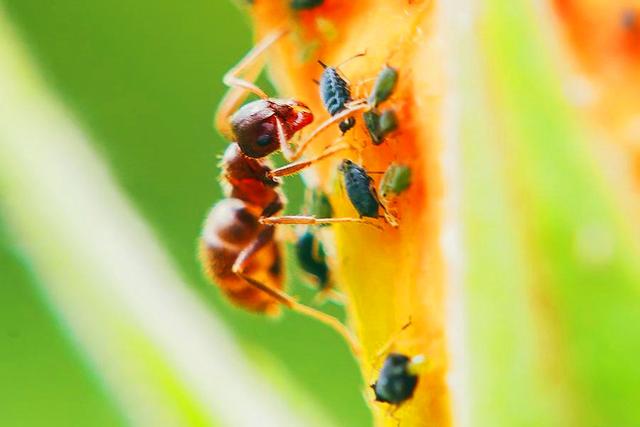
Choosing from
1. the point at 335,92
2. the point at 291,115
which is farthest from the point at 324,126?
the point at 291,115

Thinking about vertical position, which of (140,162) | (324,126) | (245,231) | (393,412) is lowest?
(393,412)

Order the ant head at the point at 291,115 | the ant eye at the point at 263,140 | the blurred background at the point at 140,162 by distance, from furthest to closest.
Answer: the blurred background at the point at 140,162, the ant eye at the point at 263,140, the ant head at the point at 291,115

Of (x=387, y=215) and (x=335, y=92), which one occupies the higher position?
(x=335, y=92)

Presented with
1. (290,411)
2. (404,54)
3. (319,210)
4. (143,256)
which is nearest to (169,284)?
(143,256)

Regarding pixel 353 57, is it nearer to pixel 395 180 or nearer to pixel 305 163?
pixel 395 180

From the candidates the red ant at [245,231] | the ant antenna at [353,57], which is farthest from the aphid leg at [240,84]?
the ant antenna at [353,57]

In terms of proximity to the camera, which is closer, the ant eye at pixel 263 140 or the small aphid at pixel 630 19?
the small aphid at pixel 630 19

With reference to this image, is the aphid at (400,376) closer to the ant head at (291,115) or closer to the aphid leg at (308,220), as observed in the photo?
the aphid leg at (308,220)

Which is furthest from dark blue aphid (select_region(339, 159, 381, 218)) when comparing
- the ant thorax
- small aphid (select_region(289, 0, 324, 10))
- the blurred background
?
the blurred background
